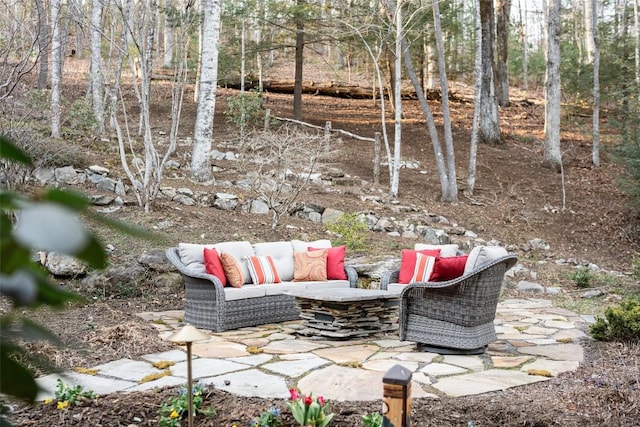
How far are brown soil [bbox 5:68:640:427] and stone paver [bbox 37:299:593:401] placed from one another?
0.19 meters

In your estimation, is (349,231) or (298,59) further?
(298,59)

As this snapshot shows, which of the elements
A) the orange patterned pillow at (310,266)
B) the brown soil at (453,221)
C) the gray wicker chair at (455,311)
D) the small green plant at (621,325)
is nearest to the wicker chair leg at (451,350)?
the gray wicker chair at (455,311)

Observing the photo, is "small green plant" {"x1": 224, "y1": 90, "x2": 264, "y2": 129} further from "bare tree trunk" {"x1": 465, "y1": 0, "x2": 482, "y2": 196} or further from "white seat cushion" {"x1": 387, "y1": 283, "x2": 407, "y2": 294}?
"white seat cushion" {"x1": 387, "y1": 283, "x2": 407, "y2": 294}

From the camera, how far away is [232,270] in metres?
6.30

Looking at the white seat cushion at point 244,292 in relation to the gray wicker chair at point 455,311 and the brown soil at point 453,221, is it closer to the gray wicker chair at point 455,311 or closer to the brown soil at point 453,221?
the brown soil at point 453,221

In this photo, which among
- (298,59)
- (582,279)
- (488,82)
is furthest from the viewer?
(488,82)

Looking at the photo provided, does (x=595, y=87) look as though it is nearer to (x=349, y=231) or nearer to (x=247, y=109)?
(x=247, y=109)

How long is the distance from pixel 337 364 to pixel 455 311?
103cm

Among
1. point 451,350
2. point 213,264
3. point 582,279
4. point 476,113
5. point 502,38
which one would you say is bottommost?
point 582,279

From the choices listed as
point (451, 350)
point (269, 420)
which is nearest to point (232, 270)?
point (451, 350)

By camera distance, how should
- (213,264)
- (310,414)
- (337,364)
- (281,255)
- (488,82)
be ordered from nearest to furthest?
1. (310,414)
2. (337,364)
3. (213,264)
4. (281,255)
5. (488,82)

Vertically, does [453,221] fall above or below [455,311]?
below

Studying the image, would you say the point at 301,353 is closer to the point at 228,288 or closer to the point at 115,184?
the point at 228,288

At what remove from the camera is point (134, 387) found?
12.7ft
